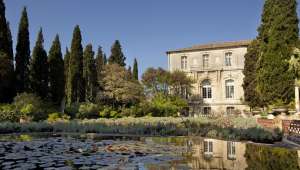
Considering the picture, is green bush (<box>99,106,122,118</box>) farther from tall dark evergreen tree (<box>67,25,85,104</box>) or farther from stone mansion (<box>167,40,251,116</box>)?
stone mansion (<box>167,40,251,116</box>)

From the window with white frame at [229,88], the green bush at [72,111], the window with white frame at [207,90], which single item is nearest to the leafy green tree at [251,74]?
the window with white frame at [229,88]

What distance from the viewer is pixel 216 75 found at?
41406 mm

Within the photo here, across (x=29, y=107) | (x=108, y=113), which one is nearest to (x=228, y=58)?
(x=108, y=113)

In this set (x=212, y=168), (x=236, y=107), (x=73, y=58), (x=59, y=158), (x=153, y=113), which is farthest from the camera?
(x=236, y=107)

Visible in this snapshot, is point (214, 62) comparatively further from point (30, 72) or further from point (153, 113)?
point (30, 72)

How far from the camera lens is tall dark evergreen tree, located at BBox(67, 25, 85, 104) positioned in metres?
36.0

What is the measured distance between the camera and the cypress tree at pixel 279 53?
23.9m

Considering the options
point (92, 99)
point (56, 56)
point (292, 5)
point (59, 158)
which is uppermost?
point (292, 5)

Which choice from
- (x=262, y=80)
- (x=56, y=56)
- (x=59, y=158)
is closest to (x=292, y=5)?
(x=262, y=80)

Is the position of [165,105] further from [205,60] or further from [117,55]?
[117,55]

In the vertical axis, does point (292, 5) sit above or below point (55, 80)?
above

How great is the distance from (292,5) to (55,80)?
69.2 ft

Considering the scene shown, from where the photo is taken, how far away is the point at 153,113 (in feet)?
104

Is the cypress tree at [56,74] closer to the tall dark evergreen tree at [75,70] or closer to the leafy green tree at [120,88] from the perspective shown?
the tall dark evergreen tree at [75,70]
